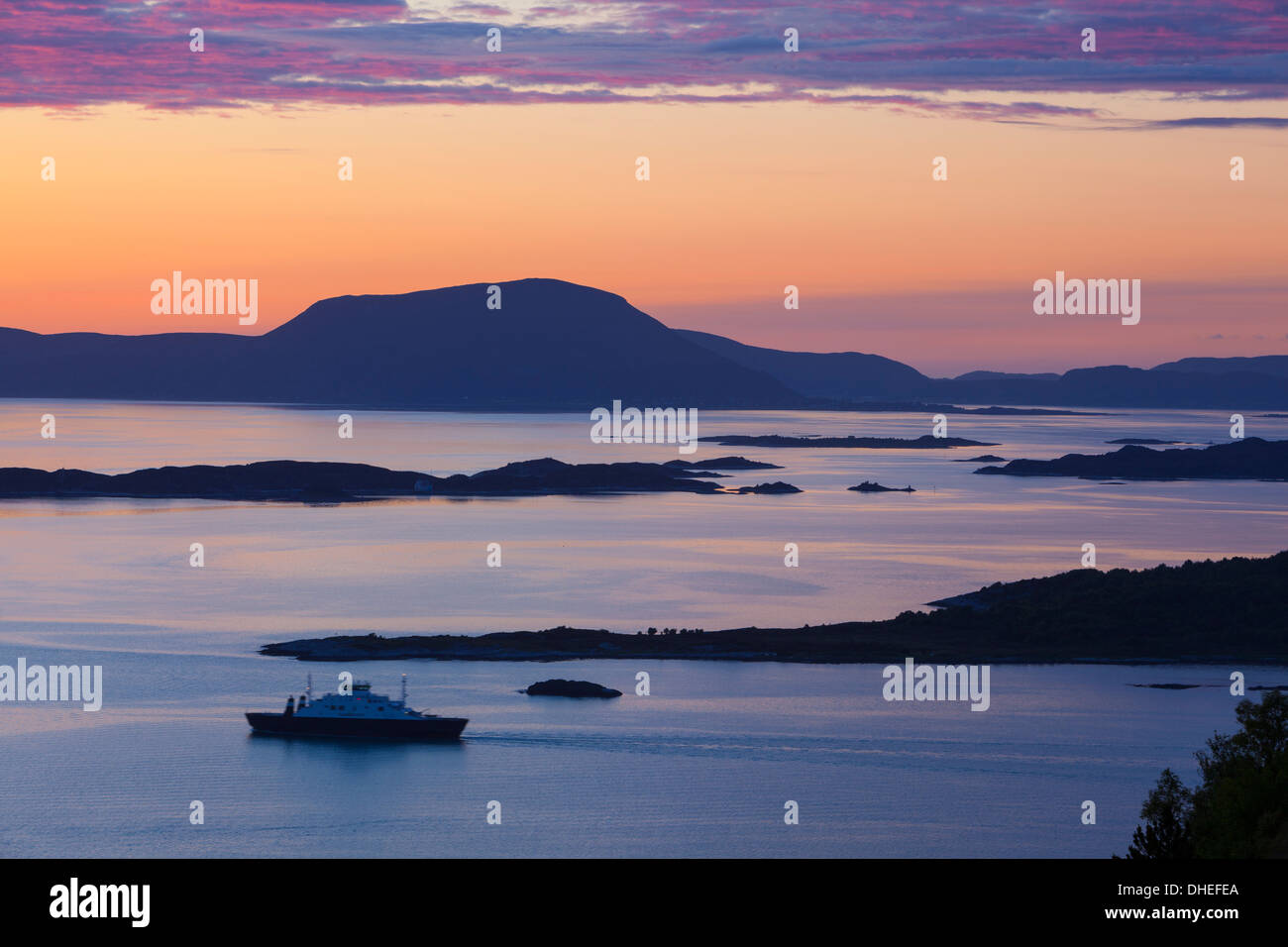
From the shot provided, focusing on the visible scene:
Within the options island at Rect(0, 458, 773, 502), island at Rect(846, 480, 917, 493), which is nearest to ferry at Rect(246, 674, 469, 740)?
island at Rect(0, 458, 773, 502)

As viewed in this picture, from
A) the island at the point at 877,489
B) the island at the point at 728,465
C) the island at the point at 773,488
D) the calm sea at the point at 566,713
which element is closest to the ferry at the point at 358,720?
the calm sea at the point at 566,713

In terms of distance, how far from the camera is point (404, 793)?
28.9 meters

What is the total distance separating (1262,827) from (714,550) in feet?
172

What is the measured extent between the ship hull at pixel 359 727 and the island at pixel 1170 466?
303 ft

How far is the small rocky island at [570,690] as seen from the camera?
1382 inches

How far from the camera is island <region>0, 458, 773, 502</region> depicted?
94250 mm

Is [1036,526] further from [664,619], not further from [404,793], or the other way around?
[404,793]

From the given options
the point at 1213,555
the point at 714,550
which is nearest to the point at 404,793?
the point at 714,550

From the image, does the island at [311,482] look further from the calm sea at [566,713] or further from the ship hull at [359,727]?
the ship hull at [359,727]

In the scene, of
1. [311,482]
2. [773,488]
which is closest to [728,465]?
[773,488]

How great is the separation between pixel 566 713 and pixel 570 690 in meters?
1.68

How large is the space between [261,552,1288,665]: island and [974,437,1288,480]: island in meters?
74.5

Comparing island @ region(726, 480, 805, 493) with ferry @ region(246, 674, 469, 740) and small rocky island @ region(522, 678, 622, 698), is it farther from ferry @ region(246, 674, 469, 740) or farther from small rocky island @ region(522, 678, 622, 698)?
ferry @ region(246, 674, 469, 740)

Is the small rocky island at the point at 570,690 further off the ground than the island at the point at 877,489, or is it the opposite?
the island at the point at 877,489
